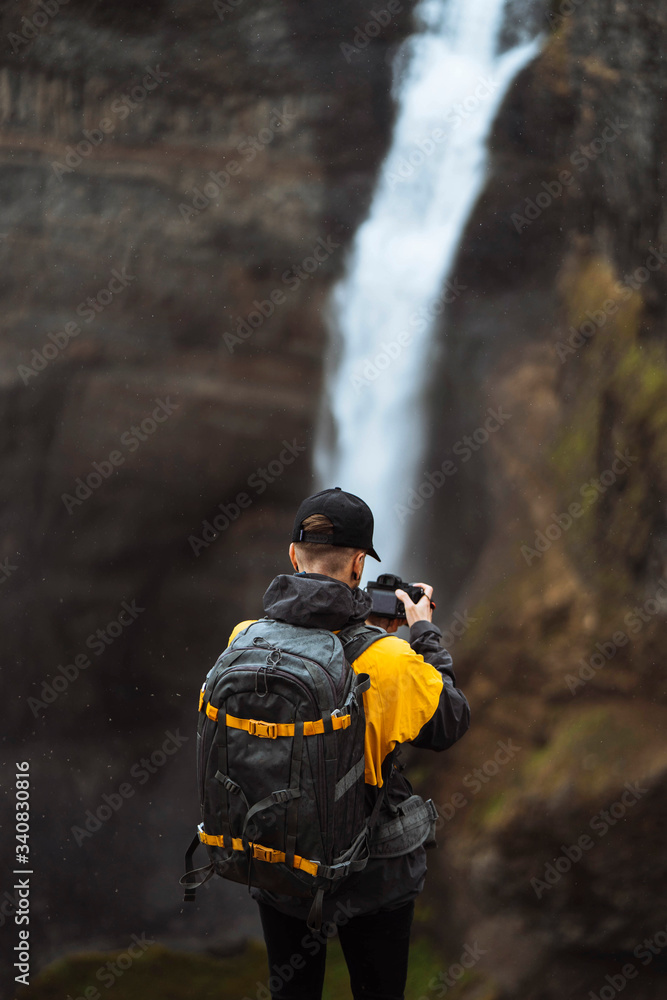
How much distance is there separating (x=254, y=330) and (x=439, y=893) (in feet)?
7.73

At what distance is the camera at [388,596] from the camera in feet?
6.57

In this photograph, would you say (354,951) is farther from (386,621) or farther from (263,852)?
(386,621)

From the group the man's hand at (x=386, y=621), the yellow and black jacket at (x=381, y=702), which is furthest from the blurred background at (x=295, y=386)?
the yellow and black jacket at (x=381, y=702)

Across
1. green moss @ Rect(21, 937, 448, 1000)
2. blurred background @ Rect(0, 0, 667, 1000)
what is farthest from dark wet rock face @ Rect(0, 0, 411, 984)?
green moss @ Rect(21, 937, 448, 1000)

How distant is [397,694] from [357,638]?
0.48 ft

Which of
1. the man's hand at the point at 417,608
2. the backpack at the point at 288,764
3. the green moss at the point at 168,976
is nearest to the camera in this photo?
the backpack at the point at 288,764

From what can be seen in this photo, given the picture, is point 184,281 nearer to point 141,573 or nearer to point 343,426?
point 343,426

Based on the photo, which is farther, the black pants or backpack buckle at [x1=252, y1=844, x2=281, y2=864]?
the black pants

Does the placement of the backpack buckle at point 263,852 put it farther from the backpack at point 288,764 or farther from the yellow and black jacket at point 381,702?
the yellow and black jacket at point 381,702

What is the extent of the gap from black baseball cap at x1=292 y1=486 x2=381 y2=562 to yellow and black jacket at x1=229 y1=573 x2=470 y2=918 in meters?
0.09

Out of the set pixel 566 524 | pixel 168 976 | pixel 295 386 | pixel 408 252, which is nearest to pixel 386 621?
pixel 566 524

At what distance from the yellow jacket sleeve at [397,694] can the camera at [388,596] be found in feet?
0.94

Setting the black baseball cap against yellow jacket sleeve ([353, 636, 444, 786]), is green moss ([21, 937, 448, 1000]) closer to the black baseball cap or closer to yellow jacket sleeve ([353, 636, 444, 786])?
yellow jacket sleeve ([353, 636, 444, 786])

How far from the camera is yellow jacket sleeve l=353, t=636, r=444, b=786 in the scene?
169 cm
